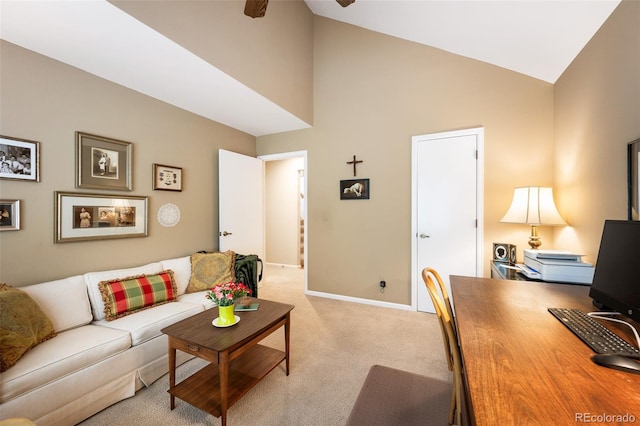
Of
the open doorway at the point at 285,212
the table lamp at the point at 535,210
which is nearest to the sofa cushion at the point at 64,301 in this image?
the table lamp at the point at 535,210

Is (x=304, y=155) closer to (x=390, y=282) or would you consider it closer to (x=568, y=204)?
(x=390, y=282)

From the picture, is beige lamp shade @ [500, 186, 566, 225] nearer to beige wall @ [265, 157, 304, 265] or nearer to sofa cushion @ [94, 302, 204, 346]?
sofa cushion @ [94, 302, 204, 346]

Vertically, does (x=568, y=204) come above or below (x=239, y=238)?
above

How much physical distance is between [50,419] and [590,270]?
10.8 feet

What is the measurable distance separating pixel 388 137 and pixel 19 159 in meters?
3.45

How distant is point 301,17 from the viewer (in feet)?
11.7

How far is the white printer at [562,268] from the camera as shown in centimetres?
176

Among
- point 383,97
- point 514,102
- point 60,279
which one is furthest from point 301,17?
point 60,279

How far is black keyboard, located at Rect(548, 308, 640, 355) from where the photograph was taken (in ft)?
2.88

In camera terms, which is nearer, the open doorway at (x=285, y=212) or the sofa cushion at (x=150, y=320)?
the sofa cushion at (x=150, y=320)

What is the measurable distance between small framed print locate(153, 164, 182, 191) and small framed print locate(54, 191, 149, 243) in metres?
0.22

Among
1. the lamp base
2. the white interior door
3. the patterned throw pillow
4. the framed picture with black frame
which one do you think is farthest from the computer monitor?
the white interior door

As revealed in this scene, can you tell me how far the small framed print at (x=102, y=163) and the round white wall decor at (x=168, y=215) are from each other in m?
0.40

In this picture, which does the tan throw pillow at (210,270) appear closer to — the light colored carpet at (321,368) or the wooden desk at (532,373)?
the light colored carpet at (321,368)
